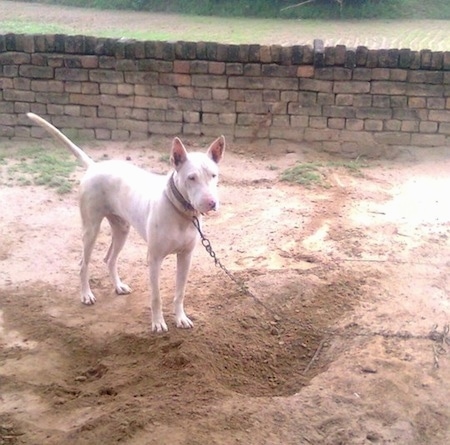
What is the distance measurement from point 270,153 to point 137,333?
4896mm

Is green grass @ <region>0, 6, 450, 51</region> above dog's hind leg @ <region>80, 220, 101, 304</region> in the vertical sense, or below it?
above

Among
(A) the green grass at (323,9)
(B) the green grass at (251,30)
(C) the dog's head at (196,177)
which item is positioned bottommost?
(C) the dog's head at (196,177)

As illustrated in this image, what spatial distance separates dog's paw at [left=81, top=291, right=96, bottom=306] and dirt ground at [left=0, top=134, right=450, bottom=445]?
0.21 feet

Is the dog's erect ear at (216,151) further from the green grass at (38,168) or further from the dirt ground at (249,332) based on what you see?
the green grass at (38,168)

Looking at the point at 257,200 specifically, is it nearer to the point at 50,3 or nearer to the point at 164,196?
the point at 164,196

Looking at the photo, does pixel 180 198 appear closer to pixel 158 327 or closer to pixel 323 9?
pixel 158 327

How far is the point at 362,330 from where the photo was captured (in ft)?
15.6

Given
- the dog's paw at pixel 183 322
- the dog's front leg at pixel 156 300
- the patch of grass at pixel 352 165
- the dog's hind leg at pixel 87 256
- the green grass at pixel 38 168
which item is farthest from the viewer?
the patch of grass at pixel 352 165

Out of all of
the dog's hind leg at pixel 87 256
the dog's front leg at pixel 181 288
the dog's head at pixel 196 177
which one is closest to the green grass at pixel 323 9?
the dog's hind leg at pixel 87 256

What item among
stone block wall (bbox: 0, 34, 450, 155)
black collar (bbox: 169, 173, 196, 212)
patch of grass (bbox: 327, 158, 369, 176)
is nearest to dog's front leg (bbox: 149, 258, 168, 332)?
black collar (bbox: 169, 173, 196, 212)

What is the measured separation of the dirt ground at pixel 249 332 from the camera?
3682 millimetres

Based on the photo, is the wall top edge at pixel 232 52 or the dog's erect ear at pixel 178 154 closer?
the dog's erect ear at pixel 178 154

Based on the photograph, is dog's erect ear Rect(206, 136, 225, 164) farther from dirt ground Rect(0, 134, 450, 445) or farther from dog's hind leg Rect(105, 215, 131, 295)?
dirt ground Rect(0, 134, 450, 445)

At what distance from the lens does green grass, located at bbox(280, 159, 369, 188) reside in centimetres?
809
